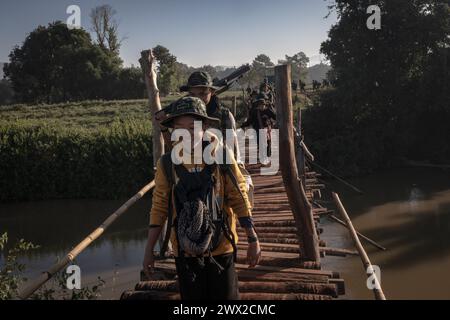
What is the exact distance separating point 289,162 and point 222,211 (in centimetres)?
208

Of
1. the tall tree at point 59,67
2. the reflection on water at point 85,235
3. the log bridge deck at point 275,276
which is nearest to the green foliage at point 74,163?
the reflection on water at point 85,235

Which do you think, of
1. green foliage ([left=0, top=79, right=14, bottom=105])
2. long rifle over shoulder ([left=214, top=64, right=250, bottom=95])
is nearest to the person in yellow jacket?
long rifle over shoulder ([left=214, top=64, right=250, bottom=95])

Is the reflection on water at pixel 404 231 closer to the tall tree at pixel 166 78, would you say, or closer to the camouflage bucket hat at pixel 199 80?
the camouflage bucket hat at pixel 199 80

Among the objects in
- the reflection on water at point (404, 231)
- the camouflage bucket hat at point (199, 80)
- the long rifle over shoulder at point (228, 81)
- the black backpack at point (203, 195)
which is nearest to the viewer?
the black backpack at point (203, 195)

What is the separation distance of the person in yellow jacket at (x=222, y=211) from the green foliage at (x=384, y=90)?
20.2 m

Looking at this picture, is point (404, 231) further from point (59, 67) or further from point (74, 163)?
point (59, 67)

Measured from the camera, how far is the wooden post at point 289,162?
5.08 m

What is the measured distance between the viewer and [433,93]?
2234cm

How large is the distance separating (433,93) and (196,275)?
2220 cm

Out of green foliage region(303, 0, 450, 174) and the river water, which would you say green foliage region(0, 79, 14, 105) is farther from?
green foliage region(303, 0, 450, 174)

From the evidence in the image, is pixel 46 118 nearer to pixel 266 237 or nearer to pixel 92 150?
pixel 92 150

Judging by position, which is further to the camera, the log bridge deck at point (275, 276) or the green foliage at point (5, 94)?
the green foliage at point (5, 94)

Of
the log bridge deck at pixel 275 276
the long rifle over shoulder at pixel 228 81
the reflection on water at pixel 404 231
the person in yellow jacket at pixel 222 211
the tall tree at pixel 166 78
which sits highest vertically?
the tall tree at pixel 166 78
